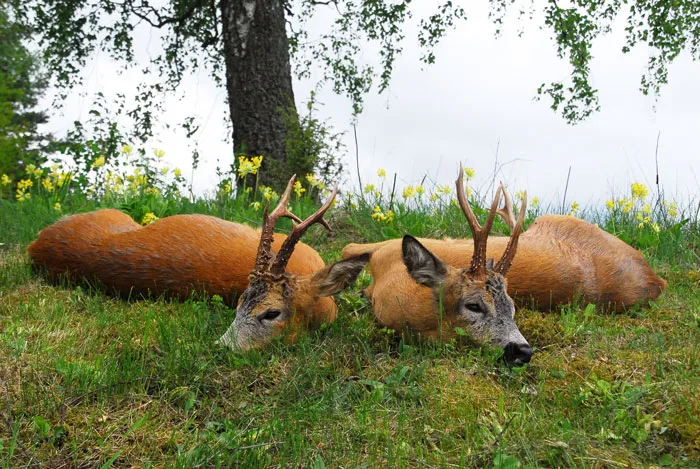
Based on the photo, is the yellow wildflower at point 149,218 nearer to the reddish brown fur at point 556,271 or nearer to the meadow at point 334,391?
the meadow at point 334,391

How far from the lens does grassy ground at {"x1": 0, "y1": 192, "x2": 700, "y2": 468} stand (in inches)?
122

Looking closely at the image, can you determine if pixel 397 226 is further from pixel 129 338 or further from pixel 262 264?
pixel 129 338

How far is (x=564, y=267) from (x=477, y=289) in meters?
1.28

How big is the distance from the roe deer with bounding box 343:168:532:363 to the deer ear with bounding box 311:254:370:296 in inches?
3.5

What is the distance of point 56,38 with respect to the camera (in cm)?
1540

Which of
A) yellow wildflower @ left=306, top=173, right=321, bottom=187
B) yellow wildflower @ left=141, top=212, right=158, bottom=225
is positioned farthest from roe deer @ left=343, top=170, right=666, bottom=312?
yellow wildflower @ left=306, top=173, right=321, bottom=187

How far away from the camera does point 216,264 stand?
508 centimetres

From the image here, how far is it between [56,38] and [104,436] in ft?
46.4

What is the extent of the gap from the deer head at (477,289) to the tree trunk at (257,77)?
6.52m

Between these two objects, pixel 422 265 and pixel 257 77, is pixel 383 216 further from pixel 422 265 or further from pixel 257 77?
pixel 257 77

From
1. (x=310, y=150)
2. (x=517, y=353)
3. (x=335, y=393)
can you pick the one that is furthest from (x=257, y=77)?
(x=335, y=393)

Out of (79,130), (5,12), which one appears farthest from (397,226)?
(5,12)

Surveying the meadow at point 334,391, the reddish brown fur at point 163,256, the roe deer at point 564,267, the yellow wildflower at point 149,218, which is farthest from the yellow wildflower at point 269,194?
the meadow at point 334,391

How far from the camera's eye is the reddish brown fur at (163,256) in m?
5.06
